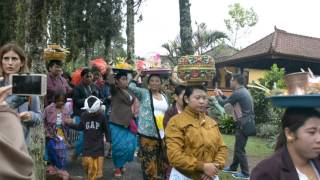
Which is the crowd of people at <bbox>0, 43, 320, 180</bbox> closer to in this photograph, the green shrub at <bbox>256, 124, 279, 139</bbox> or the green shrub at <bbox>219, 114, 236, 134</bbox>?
the green shrub at <bbox>256, 124, 279, 139</bbox>

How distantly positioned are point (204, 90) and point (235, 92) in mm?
3799

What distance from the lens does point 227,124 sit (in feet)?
52.2

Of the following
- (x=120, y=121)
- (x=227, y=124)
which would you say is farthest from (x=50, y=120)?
(x=227, y=124)

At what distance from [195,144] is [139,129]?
94.6 inches

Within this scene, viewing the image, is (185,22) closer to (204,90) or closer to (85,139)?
(85,139)

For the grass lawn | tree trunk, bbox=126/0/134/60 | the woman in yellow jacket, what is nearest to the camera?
the woman in yellow jacket

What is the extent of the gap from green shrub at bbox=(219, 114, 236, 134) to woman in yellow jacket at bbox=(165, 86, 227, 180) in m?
11.4

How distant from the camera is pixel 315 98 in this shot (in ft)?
8.87

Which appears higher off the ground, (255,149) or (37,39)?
(37,39)

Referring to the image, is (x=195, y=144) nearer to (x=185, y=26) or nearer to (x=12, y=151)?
(x=12, y=151)

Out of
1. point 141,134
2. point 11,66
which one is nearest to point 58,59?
point 141,134

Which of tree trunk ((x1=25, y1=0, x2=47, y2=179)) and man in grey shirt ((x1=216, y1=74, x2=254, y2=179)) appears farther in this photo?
man in grey shirt ((x1=216, y1=74, x2=254, y2=179))

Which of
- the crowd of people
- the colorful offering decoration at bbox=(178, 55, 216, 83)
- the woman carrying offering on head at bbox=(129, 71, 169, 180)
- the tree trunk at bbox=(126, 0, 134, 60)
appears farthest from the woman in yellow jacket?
the tree trunk at bbox=(126, 0, 134, 60)

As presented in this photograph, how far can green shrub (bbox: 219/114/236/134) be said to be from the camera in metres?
15.8
